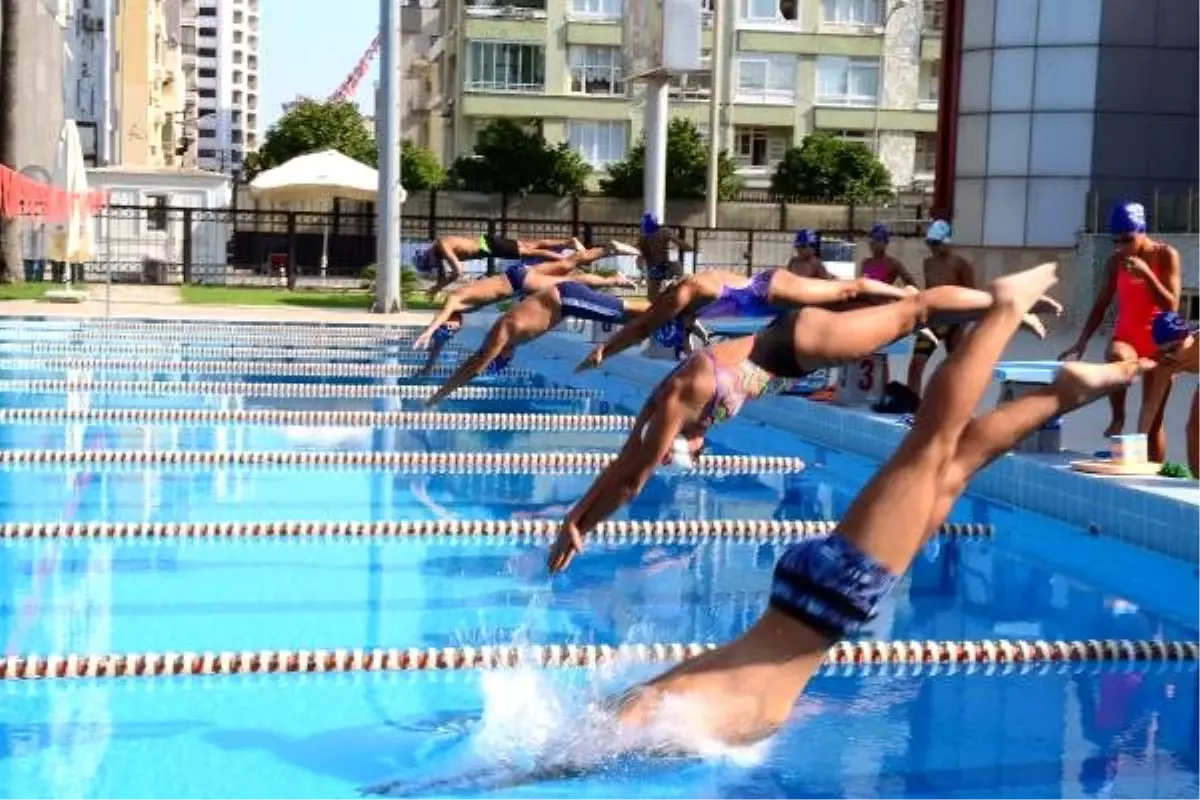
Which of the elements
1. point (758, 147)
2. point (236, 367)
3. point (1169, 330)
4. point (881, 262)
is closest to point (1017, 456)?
point (1169, 330)

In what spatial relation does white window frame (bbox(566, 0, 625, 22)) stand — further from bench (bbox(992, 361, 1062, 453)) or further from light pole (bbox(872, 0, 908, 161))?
bench (bbox(992, 361, 1062, 453))

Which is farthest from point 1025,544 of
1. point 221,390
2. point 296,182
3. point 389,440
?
point 296,182

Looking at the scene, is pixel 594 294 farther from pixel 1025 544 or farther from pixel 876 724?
pixel 876 724

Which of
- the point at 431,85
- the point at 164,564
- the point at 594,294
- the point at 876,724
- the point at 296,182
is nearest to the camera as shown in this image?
the point at 876,724

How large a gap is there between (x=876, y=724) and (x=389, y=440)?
641 cm

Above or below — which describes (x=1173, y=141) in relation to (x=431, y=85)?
below

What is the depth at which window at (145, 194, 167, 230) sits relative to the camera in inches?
1158

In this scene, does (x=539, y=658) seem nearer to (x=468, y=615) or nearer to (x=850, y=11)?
(x=468, y=615)

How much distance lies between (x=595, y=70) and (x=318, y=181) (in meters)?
23.1

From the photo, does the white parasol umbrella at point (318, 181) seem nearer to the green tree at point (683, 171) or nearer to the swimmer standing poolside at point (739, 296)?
the green tree at point (683, 171)

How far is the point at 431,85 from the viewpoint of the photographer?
2675 inches

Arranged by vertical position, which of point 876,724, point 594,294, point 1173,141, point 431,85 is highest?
point 431,85

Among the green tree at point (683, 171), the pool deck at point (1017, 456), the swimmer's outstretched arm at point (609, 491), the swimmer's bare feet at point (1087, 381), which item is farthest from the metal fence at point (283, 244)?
the swimmer's bare feet at point (1087, 381)

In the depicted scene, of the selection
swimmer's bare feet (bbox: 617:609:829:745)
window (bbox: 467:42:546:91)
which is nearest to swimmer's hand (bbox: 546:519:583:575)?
swimmer's bare feet (bbox: 617:609:829:745)
